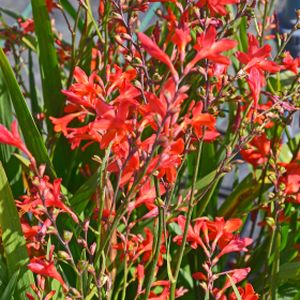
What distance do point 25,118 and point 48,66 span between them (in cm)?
30

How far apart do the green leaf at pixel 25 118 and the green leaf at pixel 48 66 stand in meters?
0.27

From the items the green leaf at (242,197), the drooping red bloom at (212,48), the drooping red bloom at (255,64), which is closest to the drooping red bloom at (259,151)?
the green leaf at (242,197)

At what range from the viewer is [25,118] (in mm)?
1145

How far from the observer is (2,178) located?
0.98 metres

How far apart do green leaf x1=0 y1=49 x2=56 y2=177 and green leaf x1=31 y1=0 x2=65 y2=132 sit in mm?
268

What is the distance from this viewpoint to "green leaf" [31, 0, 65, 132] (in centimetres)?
141

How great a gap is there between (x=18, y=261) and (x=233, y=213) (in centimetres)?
62

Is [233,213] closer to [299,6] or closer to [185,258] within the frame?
[185,258]

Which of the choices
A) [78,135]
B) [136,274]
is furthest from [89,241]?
[78,135]

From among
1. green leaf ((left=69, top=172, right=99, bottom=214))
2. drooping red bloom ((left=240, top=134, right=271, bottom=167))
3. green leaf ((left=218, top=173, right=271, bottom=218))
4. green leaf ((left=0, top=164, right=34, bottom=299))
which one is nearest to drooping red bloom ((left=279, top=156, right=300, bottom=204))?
drooping red bloom ((left=240, top=134, right=271, bottom=167))

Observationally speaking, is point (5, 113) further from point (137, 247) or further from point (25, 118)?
point (137, 247)

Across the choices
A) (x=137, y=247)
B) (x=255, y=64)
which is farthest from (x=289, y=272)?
(x=255, y=64)

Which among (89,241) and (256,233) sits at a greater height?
(89,241)

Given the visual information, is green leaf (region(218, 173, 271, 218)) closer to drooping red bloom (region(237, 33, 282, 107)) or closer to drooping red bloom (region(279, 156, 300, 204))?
drooping red bloom (region(279, 156, 300, 204))
